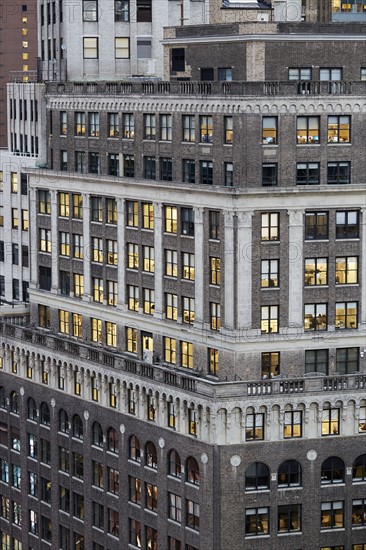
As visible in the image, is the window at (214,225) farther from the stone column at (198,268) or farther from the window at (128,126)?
the window at (128,126)

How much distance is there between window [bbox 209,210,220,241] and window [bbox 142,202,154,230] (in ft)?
29.4

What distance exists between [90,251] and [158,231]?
12.2 meters

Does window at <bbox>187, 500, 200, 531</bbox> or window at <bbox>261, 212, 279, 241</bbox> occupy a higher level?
window at <bbox>261, 212, 279, 241</bbox>

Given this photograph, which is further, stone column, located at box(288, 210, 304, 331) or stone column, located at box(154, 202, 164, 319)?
stone column, located at box(154, 202, 164, 319)

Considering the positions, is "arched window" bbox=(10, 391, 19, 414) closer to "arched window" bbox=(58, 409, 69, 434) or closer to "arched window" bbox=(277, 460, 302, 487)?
"arched window" bbox=(58, 409, 69, 434)

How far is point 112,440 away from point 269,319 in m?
20.3

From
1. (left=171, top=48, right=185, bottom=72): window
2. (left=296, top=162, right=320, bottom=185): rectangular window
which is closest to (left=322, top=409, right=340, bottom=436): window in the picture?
(left=296, top=162, right=320, bottom=185): rectangular window

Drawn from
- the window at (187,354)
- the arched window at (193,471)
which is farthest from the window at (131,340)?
the arched window at (193,471)

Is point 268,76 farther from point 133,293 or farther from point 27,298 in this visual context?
point 27,298

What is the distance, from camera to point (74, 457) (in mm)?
160000

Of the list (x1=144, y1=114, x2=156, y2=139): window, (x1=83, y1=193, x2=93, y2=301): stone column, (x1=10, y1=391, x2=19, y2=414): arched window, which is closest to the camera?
(x1=144, y1=114, x2=156, y2=139): window

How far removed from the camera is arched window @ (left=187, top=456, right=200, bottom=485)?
142 metres

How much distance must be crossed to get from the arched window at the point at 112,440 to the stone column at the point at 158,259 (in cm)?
1061

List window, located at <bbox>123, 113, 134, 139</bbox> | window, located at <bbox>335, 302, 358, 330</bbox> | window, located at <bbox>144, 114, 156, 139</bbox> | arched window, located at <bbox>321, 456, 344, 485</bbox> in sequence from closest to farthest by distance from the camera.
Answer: arched window, located at <bbox>321, 456, 344, 485</bbox> < window, located at <bbox>335, 302, 358, 330</bbox> < window, located at <bbox>144, 114, 156, 139</bbox> < window, located at <bbox>123, 113, 134, 139</bbox>
